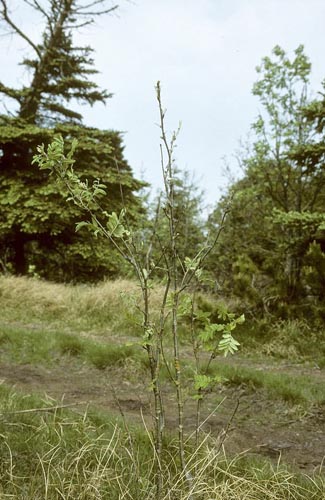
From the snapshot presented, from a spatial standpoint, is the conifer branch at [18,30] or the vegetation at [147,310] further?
the conifer branch at [18,30]

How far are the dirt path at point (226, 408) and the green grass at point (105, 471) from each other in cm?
21

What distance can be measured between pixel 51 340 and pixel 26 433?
3.37 metres

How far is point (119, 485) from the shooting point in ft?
7.37

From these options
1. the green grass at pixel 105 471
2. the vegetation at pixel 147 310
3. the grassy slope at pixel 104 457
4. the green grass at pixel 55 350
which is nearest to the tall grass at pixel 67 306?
the vegetation at pixel 147 310

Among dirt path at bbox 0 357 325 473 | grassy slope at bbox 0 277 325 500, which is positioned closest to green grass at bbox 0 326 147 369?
grassy slope at bbox 0 277 325 500

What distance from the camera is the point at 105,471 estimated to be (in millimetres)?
2480

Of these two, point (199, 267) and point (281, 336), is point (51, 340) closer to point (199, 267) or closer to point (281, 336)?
point (281, 336)

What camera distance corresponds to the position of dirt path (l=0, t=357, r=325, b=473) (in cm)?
334

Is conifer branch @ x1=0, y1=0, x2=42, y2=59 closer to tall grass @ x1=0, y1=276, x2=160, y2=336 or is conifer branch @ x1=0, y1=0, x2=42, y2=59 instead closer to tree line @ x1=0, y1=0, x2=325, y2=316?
tree line @ x1=0, y1=0, x2=325, y2=316

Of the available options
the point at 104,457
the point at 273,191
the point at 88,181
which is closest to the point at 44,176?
the point at 88,181

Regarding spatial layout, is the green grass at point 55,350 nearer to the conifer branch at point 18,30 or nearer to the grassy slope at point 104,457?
the grassy slope at point 104,457

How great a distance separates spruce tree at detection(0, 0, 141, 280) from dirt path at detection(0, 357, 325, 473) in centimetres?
614

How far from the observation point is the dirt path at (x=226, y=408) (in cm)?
334

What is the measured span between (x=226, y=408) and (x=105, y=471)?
2.06 metres
